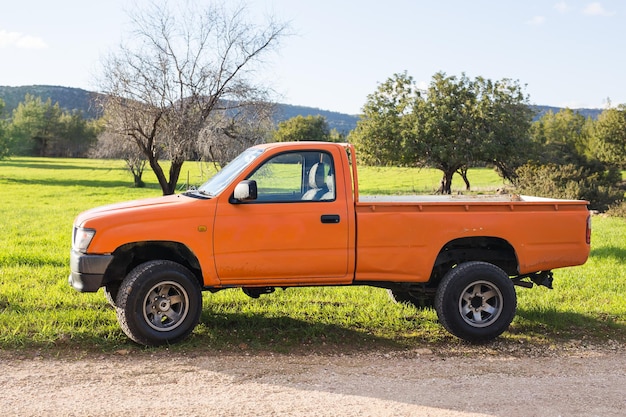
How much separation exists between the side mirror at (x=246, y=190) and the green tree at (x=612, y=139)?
194 feet

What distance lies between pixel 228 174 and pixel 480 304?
304 centimetres

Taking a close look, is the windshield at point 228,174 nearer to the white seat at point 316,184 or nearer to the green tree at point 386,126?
the white seat at point 316,184

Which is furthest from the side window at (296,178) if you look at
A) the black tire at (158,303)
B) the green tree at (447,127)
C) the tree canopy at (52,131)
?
the tree canopy at (52,131)

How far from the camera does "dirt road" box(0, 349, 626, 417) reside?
16.3ft

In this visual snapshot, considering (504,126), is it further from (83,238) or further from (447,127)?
(83,238)

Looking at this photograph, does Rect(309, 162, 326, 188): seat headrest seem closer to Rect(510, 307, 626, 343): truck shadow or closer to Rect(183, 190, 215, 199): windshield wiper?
Rect(183, 190, 215, 199): windshield wiper

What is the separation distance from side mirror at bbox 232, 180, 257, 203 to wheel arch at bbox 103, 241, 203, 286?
0.80 meters

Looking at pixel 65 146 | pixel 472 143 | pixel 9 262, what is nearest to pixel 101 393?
pixel 9 262

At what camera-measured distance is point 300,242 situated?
Answer: 6785mm

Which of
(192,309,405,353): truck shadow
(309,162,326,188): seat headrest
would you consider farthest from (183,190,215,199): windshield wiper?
(192,309,405,353): truck shadow

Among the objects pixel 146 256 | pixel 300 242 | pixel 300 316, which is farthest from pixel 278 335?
pixel 146 256

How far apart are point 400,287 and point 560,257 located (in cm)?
176

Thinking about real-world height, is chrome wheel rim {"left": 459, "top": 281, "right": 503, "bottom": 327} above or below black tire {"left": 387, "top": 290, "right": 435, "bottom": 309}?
above

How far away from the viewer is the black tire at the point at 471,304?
277 inches
